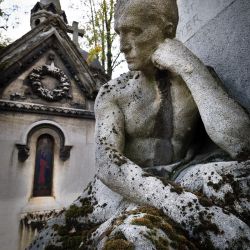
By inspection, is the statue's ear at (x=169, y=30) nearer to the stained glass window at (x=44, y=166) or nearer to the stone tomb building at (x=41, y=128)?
the stone tomb building at (x=41, y=128)

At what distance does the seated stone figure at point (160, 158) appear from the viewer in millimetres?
1154

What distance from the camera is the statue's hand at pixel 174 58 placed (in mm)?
1762

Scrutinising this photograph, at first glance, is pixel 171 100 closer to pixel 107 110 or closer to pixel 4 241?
pixel 107 110

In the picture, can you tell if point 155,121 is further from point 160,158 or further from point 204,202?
point 204,202

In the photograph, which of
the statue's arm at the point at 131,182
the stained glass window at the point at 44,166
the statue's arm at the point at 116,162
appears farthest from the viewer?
the stained glass window at the point at 44,166

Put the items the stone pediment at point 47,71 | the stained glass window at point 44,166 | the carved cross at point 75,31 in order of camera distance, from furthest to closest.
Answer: the carved cross at point 75,31, the stone pediment at point 47,71, the stained glass window at point 44,166

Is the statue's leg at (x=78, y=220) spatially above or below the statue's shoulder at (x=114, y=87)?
below

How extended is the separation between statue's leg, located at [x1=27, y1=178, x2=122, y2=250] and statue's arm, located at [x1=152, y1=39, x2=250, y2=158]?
72 centimetres

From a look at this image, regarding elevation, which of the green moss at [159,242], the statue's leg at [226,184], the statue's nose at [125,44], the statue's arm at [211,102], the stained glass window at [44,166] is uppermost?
the stained glass window at [44,166]

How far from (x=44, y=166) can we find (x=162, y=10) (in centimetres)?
915

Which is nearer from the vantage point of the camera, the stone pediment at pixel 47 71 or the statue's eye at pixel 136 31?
the statue's eye at pixel 136 31

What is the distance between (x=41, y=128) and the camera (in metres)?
10.2

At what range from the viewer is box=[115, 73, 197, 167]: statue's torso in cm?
193

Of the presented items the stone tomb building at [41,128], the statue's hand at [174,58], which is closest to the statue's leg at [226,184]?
the statue's hand at [174,58]
